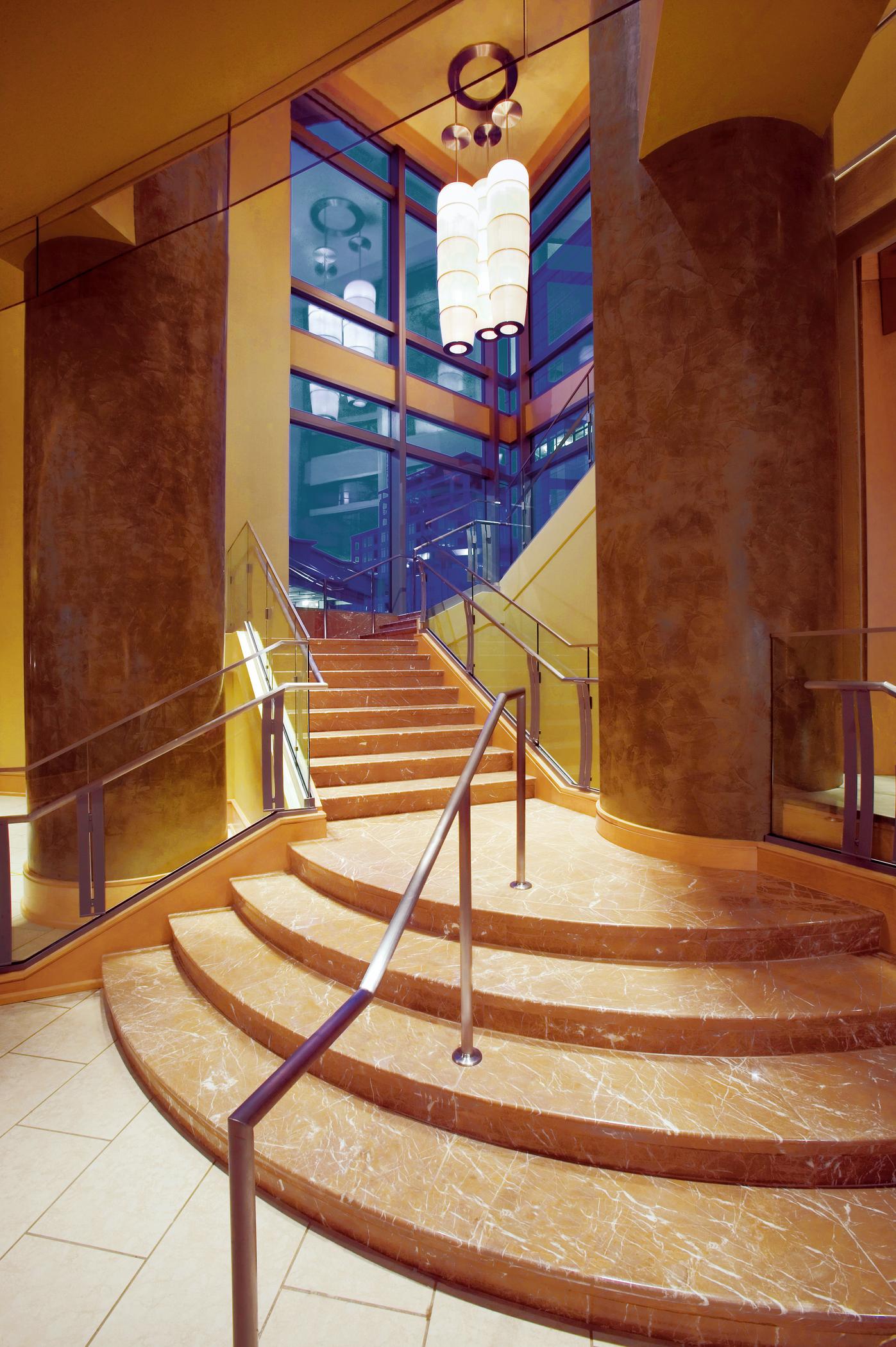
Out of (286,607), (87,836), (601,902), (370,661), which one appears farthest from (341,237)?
(601,902)

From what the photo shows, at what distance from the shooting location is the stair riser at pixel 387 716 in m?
5.19

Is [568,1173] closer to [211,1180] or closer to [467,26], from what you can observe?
[211,1180]

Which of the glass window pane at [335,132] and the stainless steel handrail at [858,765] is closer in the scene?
the stainless steel handrail at [858,765]

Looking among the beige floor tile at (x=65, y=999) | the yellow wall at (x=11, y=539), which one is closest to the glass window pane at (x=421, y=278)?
the yellow wall at (x=11, y=539)

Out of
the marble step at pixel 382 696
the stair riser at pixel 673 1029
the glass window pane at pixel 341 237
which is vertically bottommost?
the stair riser at pixel 673 1029

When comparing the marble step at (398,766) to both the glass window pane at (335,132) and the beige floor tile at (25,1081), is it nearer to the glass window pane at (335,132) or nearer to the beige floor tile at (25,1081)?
the beige floor tile at (25,1081)

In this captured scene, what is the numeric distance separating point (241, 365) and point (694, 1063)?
8466 millimetres

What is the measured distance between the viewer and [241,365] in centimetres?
802

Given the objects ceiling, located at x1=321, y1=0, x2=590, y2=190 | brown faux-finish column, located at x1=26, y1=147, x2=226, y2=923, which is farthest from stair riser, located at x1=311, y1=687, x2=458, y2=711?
ceiling, located at x1=321, y1=0, x2=590, y2=190

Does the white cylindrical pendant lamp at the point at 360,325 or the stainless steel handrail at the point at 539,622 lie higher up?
the white cylindrical pendant lamp at the point at 360,325

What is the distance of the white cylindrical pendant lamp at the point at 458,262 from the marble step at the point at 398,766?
4.50 m

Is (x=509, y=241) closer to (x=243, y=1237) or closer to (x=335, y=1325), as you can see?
(x=243, y=1237)

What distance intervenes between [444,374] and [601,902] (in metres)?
12.0

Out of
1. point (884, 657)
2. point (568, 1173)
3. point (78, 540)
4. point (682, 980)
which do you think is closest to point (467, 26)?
point (78, 540)
